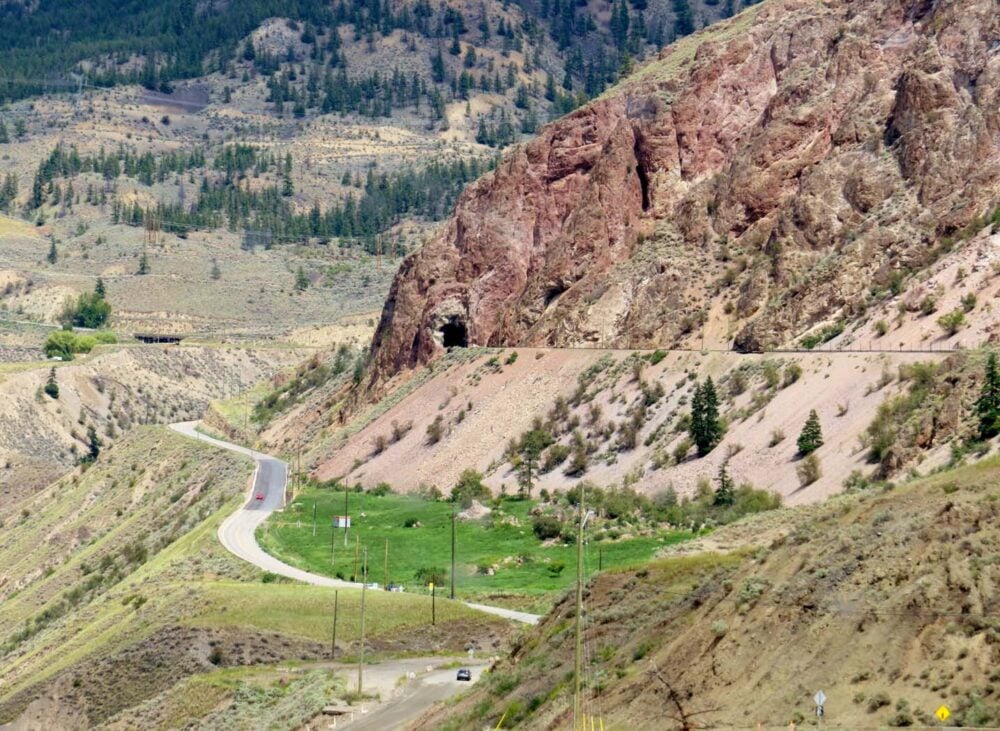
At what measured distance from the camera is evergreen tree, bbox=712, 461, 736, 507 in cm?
6688

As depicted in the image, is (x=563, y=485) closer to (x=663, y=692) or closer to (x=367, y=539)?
(x=367, y=539)

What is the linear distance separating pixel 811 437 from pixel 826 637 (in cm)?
3381

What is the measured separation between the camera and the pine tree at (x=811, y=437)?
65625 mm

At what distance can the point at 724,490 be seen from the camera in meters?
67.5

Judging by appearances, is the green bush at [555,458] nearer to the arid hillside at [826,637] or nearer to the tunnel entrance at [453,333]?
the tunnel entrance at [453,333]

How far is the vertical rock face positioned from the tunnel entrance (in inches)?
4.9

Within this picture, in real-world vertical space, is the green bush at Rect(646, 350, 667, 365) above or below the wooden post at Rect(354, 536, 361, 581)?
above

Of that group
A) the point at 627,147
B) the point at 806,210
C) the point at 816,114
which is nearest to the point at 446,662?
the point at 806,210

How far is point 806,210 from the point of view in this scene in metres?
82.6

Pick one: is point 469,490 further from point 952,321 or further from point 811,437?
point 952,321

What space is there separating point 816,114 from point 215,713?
42071 millimetres

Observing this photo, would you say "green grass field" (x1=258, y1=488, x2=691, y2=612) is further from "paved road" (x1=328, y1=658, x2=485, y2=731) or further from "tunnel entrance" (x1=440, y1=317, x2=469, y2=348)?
"tunnel entrance" (x1=440, y1=317, x2=469, y2=348)

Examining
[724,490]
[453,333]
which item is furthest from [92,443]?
[724,490]

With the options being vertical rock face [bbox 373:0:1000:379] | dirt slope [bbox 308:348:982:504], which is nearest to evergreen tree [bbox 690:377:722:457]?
dirt slope [bbox 308:348:982:504]
